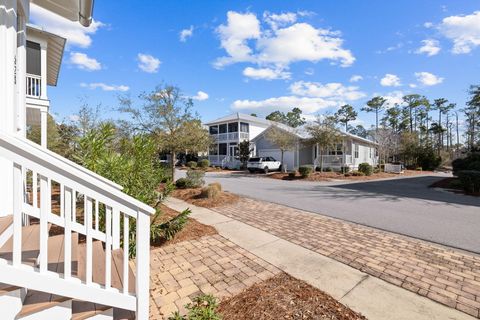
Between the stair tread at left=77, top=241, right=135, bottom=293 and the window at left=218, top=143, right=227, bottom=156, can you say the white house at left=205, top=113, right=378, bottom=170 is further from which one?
the stair tread at left=77, top=241, right=135, bottom=293

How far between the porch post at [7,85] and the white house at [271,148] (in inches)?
807

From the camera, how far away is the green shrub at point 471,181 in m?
12.0

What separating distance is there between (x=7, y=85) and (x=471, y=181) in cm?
1759

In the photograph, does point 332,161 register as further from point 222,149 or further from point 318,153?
point 222,149

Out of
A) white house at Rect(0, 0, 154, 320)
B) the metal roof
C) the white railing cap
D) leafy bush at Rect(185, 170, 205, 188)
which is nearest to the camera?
the white railing cap

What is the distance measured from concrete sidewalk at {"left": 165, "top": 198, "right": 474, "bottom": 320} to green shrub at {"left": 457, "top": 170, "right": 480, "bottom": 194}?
1287cm

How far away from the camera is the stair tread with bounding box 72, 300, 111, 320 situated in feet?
6.78

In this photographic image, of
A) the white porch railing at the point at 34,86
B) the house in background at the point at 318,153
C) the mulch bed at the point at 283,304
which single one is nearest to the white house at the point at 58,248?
the mulch bed at the point at 283,304

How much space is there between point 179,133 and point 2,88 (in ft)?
33.4

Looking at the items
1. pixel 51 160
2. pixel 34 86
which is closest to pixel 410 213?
pixel 51 160

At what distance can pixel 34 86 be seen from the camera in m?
9.00

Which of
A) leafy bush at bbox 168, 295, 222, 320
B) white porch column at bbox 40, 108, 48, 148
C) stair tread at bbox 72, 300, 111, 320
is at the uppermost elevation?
white porch column at bbox 40, 108, 48, 148

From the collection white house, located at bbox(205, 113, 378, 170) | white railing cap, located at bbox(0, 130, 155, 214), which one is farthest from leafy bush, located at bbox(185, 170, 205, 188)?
white house, located at bbox(205, 113, 378, 170)

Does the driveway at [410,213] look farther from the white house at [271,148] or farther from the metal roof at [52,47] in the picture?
the white house at [271,148]
